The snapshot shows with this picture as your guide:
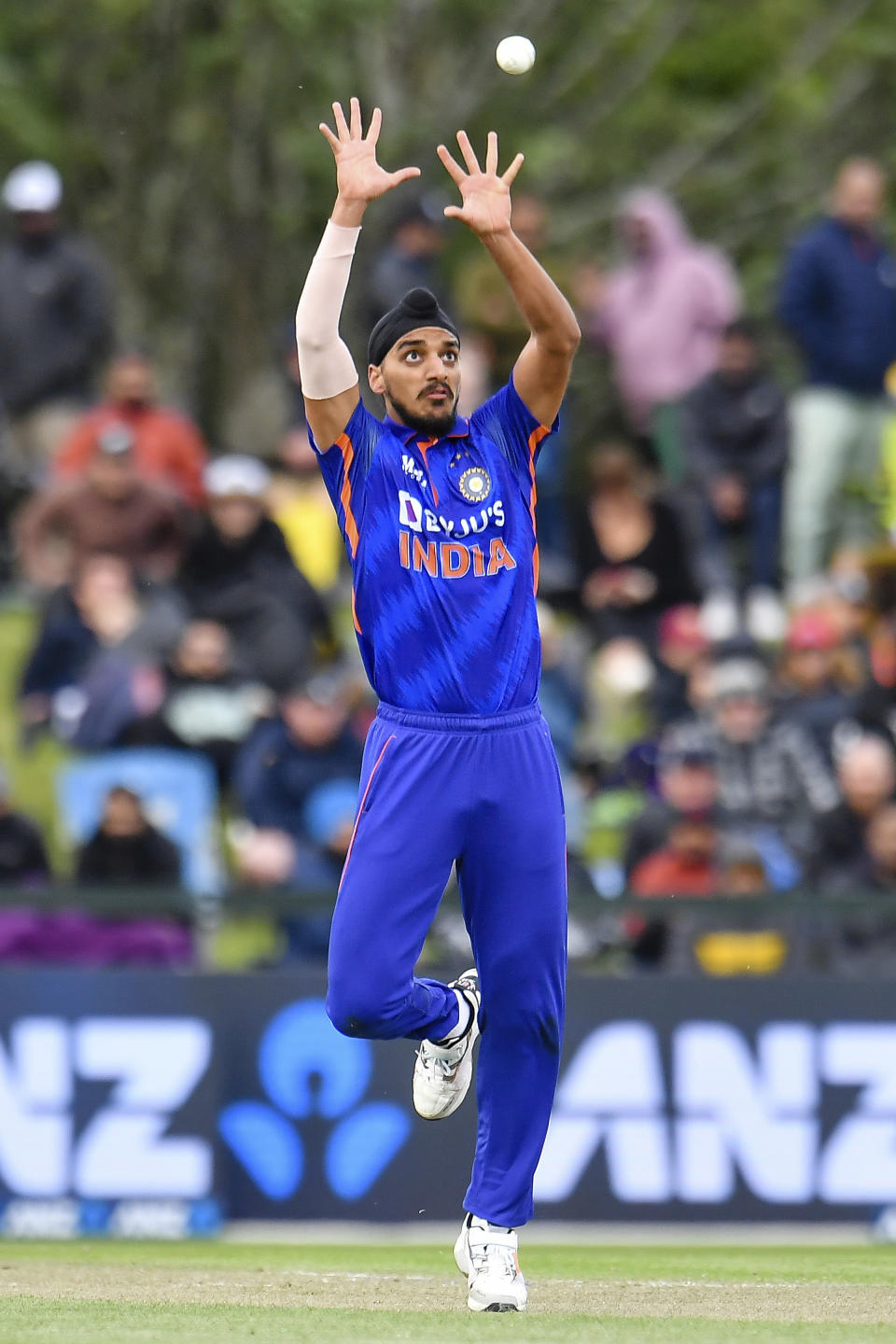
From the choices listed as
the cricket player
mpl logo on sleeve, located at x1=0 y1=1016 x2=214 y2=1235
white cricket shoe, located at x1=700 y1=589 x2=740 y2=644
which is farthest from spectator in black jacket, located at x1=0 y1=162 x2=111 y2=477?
the cricket player

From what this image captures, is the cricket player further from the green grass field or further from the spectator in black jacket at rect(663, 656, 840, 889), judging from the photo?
the spectator in black jacket at rect(663, 656, 840, 889)

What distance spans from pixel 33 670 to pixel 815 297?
4.93m

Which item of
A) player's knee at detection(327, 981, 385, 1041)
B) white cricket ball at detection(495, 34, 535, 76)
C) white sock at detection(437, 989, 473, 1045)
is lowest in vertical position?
white sock at detection(437, 989, 473, 1045)

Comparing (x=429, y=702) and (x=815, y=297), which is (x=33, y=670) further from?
(x=429, y=702)

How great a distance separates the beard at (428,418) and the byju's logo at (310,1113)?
400 cm

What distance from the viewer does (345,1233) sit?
10258 mm

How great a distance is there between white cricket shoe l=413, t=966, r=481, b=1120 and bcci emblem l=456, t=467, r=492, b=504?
1420 mm

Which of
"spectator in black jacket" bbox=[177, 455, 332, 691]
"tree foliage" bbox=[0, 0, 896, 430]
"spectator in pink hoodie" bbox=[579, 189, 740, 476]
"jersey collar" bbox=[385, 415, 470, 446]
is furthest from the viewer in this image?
"tree foliage" bbox=[0, 0, 896, 430]

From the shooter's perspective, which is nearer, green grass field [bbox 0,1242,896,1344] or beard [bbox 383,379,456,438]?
green grass field [bbox 0,1242,896,1344]

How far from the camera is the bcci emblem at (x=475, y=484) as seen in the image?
6.89 meters

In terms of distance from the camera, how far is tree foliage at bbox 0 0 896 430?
1795 cm

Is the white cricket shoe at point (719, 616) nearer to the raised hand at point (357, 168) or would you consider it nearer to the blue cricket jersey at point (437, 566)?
the blue cricket jersey at point (437, 566)

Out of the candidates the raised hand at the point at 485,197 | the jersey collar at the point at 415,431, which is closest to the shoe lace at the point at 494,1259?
the jersey collar at the point at 415,431

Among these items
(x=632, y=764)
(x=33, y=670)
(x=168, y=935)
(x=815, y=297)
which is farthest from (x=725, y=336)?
(x=168, y=935)
